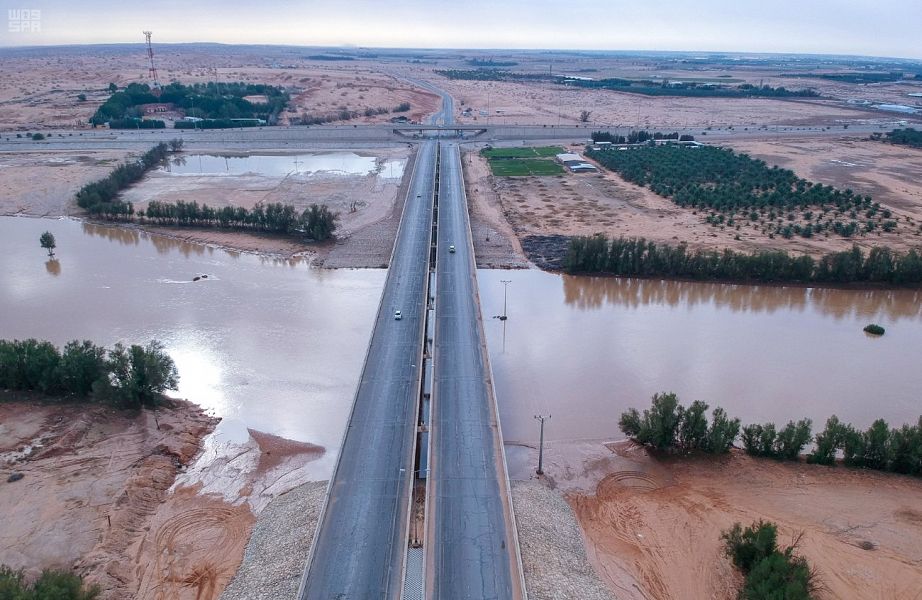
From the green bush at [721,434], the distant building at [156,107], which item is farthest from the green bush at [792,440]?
the distant building at [156,107]

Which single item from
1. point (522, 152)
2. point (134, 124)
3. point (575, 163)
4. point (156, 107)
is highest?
point (156, 107)

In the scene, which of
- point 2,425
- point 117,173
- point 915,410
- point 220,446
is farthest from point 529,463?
point 117,173

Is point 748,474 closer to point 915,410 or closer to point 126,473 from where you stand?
point 915,410

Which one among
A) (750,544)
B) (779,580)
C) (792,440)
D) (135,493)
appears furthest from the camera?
(792,440)

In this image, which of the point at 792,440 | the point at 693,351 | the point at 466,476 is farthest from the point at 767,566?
the point at 693,351

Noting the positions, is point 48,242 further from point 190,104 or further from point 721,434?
point 190,104

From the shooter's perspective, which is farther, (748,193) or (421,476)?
(748,193)

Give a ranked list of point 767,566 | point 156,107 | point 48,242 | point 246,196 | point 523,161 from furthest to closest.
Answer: point 156,107 < point 523,161 < point 246,196 < point 48,242 < point 767,566

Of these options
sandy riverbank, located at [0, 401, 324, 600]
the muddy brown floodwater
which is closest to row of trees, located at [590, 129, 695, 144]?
the muddy brown floodwater
